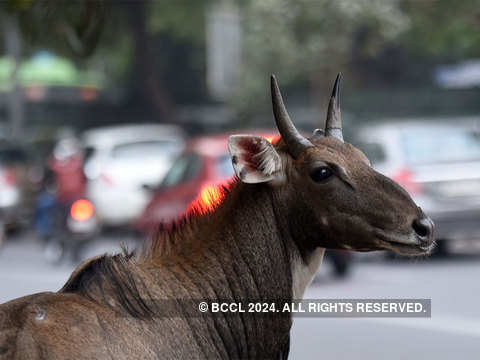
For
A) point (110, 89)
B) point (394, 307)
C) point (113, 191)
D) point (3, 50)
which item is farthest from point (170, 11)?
point (394, 307)

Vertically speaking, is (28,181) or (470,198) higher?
(28,181)

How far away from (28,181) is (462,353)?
45.5 ft

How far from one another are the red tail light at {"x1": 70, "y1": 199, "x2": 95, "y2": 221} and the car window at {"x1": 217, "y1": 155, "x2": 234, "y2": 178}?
2986 millimetres

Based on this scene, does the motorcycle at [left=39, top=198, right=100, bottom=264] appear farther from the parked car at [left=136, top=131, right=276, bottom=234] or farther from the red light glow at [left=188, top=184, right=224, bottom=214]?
the red light glow at [left=188, top=184, right=224, bottom=214]

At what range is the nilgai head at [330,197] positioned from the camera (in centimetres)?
344

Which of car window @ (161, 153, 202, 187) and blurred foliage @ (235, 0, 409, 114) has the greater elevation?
blurred foliage @ (235, 0, 409, 114)

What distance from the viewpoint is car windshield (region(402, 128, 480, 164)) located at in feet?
44.7

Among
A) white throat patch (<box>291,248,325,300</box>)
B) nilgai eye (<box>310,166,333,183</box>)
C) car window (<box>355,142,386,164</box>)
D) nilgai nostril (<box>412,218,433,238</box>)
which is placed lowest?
white throat patch (<box>291,248,325,300</box>)

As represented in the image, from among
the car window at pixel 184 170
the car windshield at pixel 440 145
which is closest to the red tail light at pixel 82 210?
the car window at pixel 184 170

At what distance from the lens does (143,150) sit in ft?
62.4

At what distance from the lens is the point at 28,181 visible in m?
20.4

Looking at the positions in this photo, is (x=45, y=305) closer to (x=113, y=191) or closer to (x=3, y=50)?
(x=113, y=191)

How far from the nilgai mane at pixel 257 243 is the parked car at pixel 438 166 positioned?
9.77m

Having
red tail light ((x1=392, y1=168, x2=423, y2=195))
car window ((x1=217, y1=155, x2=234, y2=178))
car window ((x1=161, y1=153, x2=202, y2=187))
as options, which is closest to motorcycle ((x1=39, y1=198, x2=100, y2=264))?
car window ((x1=161, y1=153, x2=202, y2=187))
